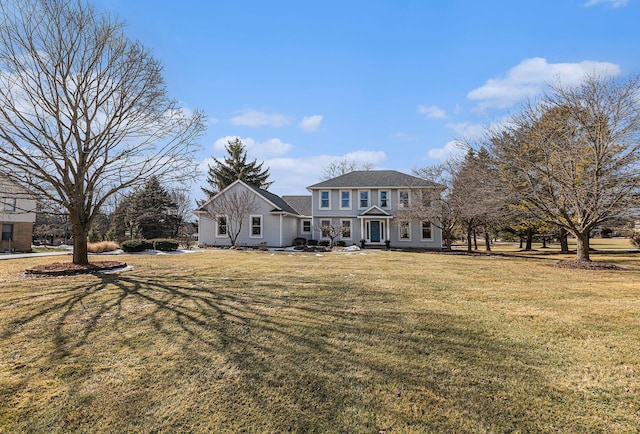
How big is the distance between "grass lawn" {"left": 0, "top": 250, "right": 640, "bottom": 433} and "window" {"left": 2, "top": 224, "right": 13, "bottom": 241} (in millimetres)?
20309

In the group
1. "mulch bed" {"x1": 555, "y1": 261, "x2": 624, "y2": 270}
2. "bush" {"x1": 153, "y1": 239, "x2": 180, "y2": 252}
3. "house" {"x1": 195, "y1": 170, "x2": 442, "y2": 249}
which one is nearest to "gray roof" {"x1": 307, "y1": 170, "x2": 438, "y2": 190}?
"house" {"x1": 195, "y1": 170, "x2": 442, "y2": 249}

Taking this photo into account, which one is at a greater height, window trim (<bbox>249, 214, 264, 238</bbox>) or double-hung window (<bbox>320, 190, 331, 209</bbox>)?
double-hung window (<bbox>320, 190, 331, 209</bbox>)

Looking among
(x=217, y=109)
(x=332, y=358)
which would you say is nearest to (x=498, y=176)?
(x=217, y=109)

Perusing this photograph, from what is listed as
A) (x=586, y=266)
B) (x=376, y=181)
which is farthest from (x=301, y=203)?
(x=586, y=266)

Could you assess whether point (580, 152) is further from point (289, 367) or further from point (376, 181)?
point (376, 181)

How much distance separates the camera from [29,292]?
7.21 meters

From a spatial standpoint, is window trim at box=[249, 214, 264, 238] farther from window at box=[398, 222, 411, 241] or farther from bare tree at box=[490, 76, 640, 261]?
bare tree at box=[490, 76, 640, 261]

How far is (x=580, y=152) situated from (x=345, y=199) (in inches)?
657

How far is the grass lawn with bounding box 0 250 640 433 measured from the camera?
2715mm

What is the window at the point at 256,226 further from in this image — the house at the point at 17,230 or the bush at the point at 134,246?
the house at the point at 17,230

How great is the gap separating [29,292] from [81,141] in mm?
5660

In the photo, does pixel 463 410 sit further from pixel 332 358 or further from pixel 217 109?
pixel 217 109

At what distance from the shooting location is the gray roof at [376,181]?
26641mm

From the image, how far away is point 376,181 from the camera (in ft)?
91.0
